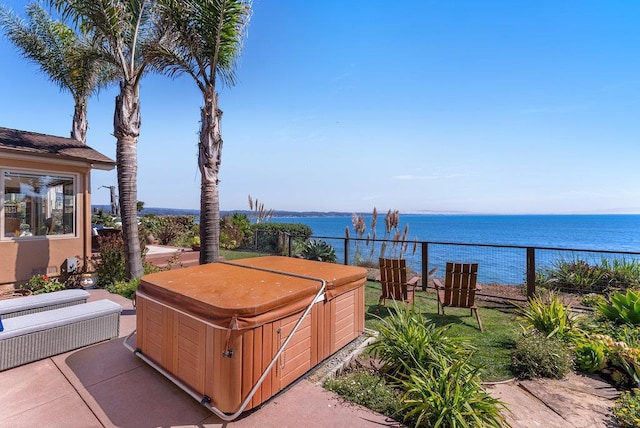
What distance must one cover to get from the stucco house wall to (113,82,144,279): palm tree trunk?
1.08 m

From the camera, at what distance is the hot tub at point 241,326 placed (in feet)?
7.02

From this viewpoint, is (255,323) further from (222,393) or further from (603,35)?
(603,35)

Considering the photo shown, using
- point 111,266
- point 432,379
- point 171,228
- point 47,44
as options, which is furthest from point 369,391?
point 47,44

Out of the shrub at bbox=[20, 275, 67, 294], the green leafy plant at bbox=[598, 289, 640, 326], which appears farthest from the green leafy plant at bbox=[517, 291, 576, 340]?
the shrub at bbox=[20, 275, 67, 294]

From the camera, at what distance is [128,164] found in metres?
6.30

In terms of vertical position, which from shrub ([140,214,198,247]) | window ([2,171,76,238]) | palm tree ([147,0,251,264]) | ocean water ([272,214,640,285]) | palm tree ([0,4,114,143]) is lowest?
ocean water ([272,214,640,285])

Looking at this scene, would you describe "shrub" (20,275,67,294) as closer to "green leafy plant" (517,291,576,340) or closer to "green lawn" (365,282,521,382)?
"green lawn" (365,282,521,382)

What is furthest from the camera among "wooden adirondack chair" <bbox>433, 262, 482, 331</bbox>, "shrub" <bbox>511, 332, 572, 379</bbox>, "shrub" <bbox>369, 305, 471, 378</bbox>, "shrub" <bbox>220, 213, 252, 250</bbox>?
"shrub" <bbox>220, 213, 252, 250</bbox>

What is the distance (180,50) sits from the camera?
607 cm

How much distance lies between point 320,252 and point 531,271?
5721mm

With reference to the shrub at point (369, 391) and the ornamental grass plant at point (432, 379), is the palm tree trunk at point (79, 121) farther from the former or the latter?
the ornamental grass plant at point (432, 379)

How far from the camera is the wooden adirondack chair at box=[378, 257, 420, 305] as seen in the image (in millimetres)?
5137

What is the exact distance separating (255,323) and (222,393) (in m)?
0.57

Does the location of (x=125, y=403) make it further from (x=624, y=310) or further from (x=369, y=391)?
(x=624, y=310)
